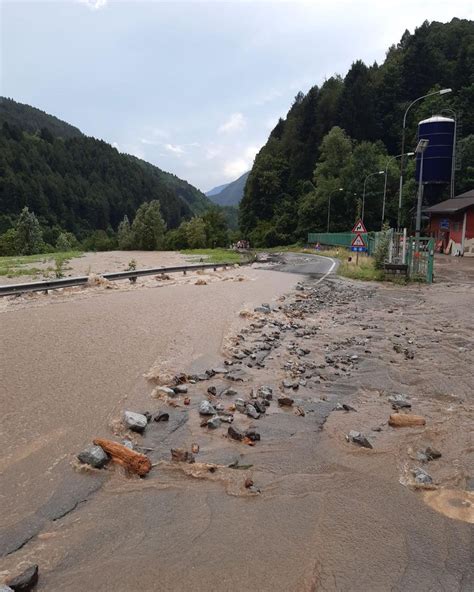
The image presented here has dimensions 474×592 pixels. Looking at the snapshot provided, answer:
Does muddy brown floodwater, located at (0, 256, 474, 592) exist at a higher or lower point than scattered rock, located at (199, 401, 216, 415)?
lower

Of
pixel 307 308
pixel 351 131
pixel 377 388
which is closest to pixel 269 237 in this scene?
pixel 351 131

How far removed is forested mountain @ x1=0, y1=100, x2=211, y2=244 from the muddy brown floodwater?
12285 centimetres

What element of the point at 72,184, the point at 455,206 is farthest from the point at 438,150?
the point at 72,184

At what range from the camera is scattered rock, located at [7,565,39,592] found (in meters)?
2.67

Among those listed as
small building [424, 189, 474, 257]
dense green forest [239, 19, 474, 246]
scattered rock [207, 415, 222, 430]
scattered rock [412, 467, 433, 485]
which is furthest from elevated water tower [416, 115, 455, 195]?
scattered rock [412, 467, 433, 485]

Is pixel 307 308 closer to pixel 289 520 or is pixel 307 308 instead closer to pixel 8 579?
pixel 289 520

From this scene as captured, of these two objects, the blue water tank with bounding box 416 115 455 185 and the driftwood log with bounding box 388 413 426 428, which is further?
the blue water tank with bounding box 416 115 455 185

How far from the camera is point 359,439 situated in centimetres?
475

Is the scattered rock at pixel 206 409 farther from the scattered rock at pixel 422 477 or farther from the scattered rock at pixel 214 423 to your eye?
the scattered rock at pixel 422 477

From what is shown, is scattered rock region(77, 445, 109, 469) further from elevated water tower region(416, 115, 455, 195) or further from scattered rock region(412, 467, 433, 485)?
elevated water tower region(416, 115, 455, 195)

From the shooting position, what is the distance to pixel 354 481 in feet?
13.3

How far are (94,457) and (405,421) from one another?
3.42 m

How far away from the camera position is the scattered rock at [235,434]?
189 inches

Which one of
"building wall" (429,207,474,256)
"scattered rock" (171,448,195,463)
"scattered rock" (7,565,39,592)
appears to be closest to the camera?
"scattered rock" (7,565,39,592)
